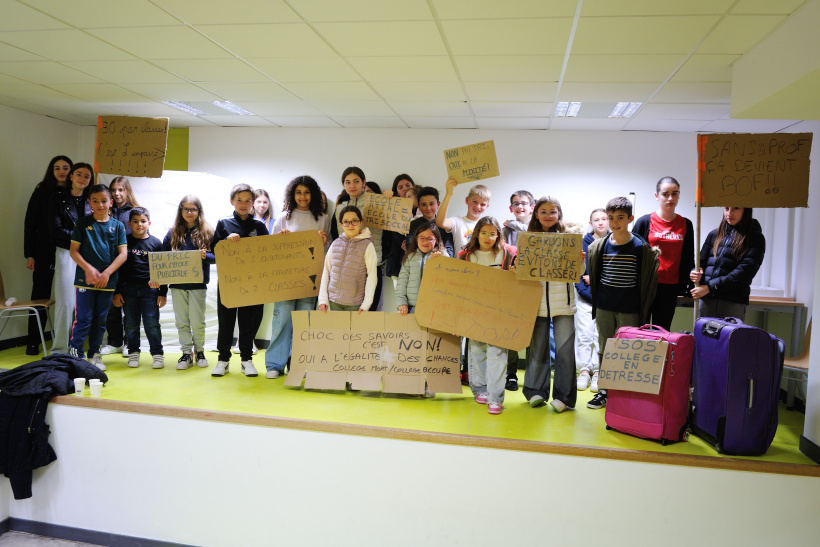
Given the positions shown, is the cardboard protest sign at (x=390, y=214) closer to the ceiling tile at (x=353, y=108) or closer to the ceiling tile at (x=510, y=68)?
the ceiling tile at (x=510, y=68)

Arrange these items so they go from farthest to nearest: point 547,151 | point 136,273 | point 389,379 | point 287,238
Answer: point 547,151 < point 136,273 < point 287,238 < point 389,379

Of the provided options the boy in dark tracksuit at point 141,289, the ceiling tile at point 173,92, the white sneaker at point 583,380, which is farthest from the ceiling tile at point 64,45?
the white sneaker at point 583,380

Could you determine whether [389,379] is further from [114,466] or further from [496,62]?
[496,62]

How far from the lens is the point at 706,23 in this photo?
8.73 feet

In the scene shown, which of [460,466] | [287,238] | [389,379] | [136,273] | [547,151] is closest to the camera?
[460,466]

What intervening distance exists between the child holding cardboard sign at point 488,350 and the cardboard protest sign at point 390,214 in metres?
0.55

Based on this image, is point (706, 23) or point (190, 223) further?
point (190, 223)

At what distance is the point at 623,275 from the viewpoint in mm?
3141

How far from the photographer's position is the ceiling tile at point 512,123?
4789 millimetres

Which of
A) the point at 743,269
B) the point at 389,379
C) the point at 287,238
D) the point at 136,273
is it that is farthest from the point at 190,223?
the point at 743,269

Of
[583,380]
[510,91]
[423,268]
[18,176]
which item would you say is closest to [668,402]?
[583,380]

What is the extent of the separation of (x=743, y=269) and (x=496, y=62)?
6.41 ft

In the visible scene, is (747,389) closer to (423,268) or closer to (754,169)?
(754,169)

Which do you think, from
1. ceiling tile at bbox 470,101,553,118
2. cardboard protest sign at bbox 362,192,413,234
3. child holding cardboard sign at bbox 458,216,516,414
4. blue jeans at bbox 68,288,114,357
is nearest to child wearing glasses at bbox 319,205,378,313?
cardboard protest sign at bbox 362,192,413,234
